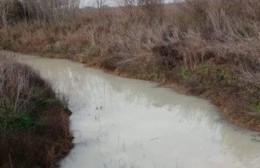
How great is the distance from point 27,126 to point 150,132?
9.09 feet

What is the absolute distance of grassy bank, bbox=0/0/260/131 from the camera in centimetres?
1146

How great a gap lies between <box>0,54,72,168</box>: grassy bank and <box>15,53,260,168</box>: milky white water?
423mm

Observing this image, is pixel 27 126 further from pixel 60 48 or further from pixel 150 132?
pixel 60 48

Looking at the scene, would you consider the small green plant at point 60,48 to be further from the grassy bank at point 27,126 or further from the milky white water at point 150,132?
the grassy bank at point 27,126

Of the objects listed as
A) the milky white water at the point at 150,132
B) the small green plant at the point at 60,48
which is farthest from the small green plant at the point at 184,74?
the small green plant at the point at 60,48

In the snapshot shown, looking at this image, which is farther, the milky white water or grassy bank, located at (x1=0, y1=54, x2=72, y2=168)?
the milky white water

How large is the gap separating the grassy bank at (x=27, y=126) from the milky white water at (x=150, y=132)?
0.42 meters

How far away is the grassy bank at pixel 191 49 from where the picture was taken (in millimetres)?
11461

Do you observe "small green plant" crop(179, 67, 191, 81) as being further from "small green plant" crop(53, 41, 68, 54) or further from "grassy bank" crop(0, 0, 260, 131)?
"small green plant" crop(53, 41, 68, 54)

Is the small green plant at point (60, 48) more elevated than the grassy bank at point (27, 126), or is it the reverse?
the grassy bank at point (27, 126)

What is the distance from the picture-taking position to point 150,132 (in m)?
9.89

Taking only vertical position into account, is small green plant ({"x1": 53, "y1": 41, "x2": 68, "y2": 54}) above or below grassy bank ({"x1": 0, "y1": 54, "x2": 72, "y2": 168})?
below

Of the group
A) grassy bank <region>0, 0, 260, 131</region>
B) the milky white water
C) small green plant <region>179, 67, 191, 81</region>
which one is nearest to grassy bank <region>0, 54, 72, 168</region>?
the milky white water

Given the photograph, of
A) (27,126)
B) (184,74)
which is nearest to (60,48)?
(184,74)
